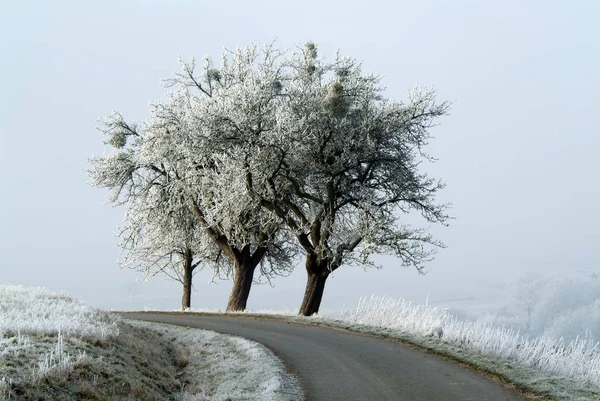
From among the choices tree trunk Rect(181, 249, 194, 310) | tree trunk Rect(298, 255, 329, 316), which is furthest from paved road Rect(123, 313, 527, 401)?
tree trunk Rect(181, 249, 194, 310)

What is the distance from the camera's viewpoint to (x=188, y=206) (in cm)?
3506

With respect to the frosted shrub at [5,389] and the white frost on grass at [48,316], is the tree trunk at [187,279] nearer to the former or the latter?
the white frost on grass at [48,316]

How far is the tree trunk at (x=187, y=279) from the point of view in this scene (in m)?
39.3

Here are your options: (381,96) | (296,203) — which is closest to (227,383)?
(296,203)

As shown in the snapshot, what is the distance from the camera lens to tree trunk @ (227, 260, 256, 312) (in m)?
33.2

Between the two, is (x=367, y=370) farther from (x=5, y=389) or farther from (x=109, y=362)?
(x=5, y=389)

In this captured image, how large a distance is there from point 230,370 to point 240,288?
58.8 feet

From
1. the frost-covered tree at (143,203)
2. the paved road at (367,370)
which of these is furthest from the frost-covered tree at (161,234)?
the paved road at (367,370)

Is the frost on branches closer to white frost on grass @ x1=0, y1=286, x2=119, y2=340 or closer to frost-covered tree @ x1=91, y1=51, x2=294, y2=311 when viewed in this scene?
frost-covered tree @ x1=91, y1=51, x2=294, y2=311

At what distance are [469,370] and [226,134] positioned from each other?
16190 millimetres

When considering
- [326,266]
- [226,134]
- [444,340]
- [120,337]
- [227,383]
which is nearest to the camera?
[227,383]

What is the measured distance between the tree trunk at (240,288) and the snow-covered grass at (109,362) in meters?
12.9

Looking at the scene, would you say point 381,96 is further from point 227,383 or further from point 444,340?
point 227,383

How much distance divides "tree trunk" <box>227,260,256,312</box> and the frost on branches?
64 mm
